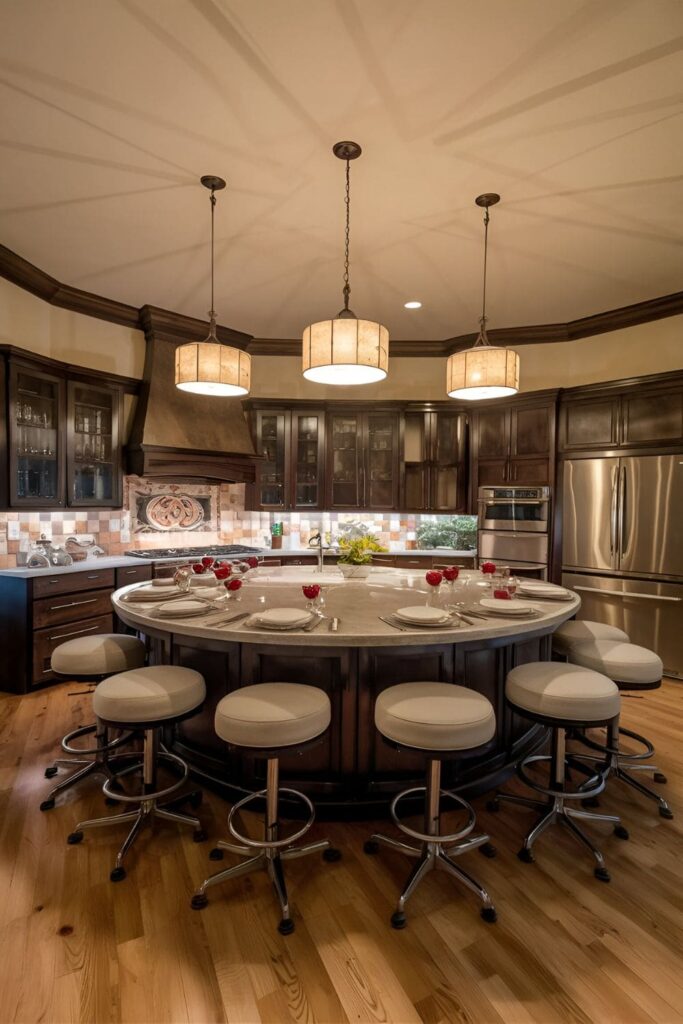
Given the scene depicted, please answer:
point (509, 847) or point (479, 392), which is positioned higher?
point (479, 392)

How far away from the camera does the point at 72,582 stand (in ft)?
13.7

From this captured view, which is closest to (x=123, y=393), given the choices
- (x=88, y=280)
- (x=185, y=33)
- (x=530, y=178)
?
(x=88, y=280)

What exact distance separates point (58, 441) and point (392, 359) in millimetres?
3642

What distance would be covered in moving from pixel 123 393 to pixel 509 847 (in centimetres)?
478

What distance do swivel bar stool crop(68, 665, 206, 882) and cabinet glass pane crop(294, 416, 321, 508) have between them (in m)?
3.80

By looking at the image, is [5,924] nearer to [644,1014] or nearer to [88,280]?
[644,1014]

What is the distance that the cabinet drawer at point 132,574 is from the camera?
4.52 m

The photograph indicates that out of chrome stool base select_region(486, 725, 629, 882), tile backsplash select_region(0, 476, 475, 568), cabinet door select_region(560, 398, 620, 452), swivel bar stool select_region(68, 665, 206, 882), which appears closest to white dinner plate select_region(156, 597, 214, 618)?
swivel bar stool select_region(68, 665, 206, 882)

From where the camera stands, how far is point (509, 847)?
87.8 inches

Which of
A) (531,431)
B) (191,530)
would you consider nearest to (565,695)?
(531,431)

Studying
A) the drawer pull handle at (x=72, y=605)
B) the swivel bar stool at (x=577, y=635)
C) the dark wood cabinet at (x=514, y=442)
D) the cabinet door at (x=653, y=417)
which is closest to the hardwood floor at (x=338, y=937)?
the swivel bar stool at (x=577, y=635)

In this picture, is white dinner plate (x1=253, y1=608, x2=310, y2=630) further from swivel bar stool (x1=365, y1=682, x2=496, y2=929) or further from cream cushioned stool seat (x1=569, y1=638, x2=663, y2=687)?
cream cushioned stool seat (x1=569, y1=638, x2=663, y2=687)

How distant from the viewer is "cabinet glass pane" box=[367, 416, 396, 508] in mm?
5973

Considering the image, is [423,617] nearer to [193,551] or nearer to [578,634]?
[578,634]
